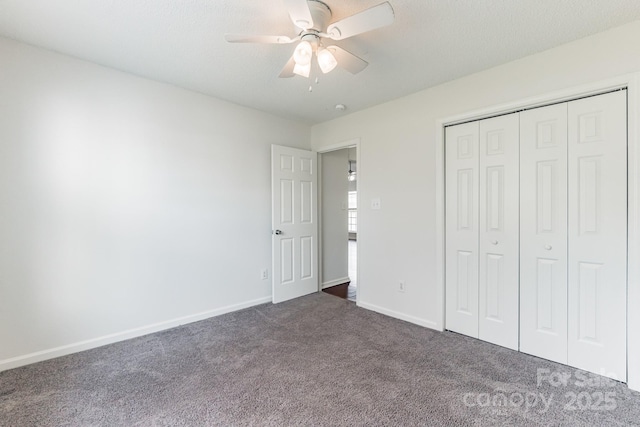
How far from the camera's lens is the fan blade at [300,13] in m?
1.43

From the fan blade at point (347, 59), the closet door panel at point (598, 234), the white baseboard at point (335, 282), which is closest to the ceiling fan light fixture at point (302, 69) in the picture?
the fan blade at point (347, 59)

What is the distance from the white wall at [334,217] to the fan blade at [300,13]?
8.98 feet

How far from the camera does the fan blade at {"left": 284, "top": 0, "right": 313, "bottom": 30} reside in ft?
4.70

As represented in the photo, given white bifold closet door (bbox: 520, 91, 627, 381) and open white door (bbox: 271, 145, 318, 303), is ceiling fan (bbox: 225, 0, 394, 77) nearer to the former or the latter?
white bifold closet door (bbox: 520, 91, 627, 381)

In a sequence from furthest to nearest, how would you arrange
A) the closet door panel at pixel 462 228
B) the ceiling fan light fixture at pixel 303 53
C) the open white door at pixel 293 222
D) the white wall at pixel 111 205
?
the open white door at pixel 293 222, the closet door panel at pixel 462 228, the white wall at pixel 111 205, the ceiling fan light fixture at pixel 303 53

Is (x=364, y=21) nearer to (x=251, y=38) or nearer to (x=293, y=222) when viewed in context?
(x=251, y=38)

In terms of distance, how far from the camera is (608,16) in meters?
1.83

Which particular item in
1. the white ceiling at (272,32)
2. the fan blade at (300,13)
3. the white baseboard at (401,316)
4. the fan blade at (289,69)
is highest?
the white ceiling at (272,32)

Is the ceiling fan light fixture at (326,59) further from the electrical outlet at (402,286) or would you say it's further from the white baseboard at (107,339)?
the white baseboard at (107,339)

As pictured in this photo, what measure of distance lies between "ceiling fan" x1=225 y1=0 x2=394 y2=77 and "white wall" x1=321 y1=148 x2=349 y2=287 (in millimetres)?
2447

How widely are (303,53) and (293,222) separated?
2.34m

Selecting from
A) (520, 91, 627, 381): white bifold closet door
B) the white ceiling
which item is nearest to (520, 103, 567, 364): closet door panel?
(520, 91, 627, 381): white bifold closet door

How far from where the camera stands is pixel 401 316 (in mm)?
3127

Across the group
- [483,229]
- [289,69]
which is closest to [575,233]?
[483,229]
